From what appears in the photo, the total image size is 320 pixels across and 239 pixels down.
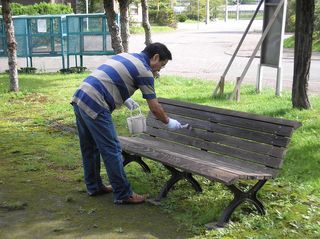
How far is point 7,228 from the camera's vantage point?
161 inches

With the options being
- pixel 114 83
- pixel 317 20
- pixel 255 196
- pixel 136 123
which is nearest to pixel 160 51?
pixel 114 83

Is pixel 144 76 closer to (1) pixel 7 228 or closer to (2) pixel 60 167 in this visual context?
(1) pixel 7 228

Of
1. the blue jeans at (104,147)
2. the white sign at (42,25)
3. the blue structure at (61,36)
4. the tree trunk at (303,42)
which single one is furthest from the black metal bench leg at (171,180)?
the white sign at (42,25)

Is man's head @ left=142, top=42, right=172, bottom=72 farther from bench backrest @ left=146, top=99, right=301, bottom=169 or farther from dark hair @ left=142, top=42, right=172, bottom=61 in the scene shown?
bench backrest @ left=146, top=99, right=301, bottom=169

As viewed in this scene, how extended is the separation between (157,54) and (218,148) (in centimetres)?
111

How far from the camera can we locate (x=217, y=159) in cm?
461

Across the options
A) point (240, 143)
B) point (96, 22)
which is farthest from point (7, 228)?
point (96, 22)

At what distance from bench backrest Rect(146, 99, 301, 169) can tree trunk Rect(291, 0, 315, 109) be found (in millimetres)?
3196

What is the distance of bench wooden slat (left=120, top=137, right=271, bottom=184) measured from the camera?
3.86 meters

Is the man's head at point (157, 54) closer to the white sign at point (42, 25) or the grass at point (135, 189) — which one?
the grass at point (135, 189)

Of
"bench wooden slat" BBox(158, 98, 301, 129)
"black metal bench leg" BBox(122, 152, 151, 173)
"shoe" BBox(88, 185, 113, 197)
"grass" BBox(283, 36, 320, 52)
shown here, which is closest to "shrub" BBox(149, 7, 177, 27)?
"grass" BBox(283, 36, 320, 52)

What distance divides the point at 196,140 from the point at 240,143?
59 centimetres

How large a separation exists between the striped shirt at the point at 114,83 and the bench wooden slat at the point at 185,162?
0.60m

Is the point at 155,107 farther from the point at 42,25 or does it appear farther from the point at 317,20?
the point at 317,20
